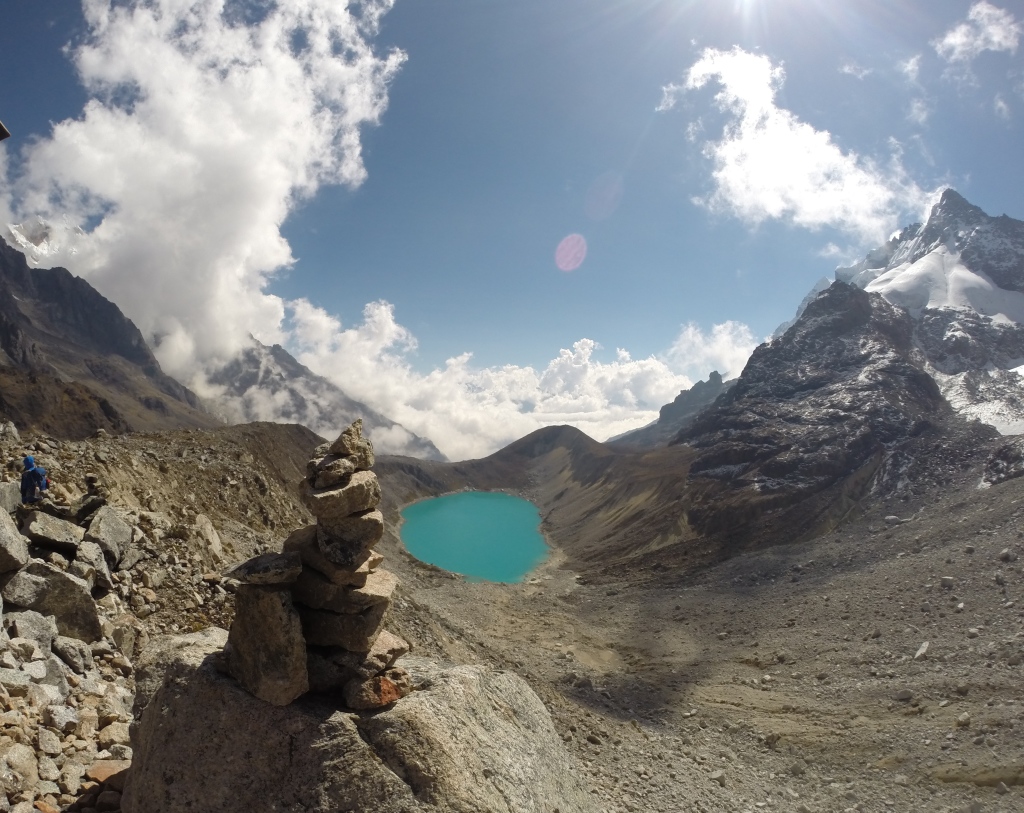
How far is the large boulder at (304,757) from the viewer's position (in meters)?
7.97

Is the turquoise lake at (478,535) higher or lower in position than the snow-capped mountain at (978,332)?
lower

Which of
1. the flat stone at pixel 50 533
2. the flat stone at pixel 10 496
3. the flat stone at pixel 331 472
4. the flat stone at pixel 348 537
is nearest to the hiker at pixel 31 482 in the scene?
the flat stone at pixel 10 496

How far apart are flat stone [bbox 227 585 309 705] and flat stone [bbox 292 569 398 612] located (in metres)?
0.63

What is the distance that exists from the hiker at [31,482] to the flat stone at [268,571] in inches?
368

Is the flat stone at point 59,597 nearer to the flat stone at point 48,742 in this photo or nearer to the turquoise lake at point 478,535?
the flat stone at point 48,742

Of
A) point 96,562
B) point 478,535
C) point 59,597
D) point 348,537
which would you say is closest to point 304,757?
point 348,537

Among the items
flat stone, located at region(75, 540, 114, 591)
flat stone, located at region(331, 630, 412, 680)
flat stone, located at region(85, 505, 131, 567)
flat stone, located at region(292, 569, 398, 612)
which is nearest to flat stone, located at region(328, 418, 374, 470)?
flat stone, located at region(292, 569, 398, 612)

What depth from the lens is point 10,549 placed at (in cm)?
1116

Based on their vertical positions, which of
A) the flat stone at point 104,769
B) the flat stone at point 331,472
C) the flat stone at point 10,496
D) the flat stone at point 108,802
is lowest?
the flat stone at point 108,802

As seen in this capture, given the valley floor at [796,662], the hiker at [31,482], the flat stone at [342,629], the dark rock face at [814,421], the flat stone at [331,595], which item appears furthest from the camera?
the dark rock face at [814,421]

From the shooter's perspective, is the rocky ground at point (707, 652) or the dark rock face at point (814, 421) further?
the dark rock face at point (814, 421)

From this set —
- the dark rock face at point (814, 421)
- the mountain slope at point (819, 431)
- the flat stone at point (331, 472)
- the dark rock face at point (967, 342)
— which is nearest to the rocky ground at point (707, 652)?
the flat stone at point (331, 472)

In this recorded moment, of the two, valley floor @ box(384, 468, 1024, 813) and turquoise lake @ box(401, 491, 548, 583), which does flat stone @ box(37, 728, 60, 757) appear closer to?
valley floor @ box(384, 468, 1024, 813)

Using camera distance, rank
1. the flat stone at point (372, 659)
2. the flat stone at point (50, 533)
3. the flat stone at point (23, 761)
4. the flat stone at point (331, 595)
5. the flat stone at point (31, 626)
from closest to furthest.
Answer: the flat stone at point (23, 761), the flat stone at point (372, 659), the flat stone at point (331, 595), the flat stone at point (31, 626), the flat stone at point (50, 533)
